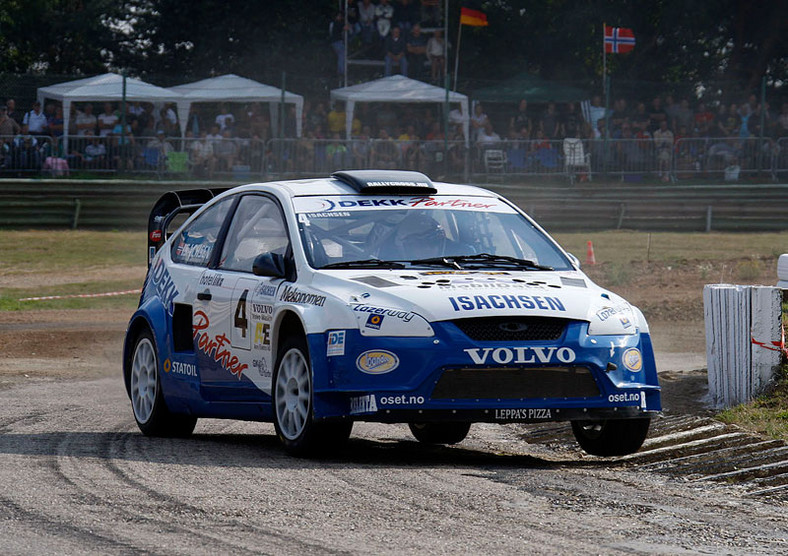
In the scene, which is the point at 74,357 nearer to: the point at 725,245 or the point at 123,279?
the point at 123,279

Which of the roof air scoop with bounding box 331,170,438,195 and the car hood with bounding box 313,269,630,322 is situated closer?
the car hood with bounding box 313,269,630,322

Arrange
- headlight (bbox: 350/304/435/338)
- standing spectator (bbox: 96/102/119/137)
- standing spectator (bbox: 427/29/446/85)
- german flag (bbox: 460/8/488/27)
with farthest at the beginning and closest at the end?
german flag (bbox: 460/8/488/27)
standing spectator (bbox: 427/29/446/85)
standing spectator (bbox: 96/102/119/137)
headlight (bbox: 350/304/435/338)

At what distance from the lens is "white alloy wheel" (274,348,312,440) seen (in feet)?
24.6

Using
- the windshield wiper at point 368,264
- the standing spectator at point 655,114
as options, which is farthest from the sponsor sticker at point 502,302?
the standing spectator at point 655,114

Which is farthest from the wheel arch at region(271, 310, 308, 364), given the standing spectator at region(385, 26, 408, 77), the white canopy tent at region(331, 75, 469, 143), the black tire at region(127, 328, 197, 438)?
the standing spectator at region(385, 26, 408, 77)

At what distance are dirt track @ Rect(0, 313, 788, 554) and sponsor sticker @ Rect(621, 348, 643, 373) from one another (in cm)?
57

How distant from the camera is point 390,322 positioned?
721 centimetres

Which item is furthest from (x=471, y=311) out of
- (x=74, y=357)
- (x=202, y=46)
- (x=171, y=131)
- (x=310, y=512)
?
(x=202, y=46)

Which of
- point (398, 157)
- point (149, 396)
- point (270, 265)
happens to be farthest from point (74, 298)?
point (270, 265)

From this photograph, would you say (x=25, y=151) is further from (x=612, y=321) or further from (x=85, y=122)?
(x=612, y=321)

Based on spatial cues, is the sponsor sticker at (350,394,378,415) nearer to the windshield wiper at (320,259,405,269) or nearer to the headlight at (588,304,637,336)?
the windshield wiper at (320,259,405,269)

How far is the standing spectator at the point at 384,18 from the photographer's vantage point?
3588 centimetres

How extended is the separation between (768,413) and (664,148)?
21.4 metres

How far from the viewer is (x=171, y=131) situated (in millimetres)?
29750
